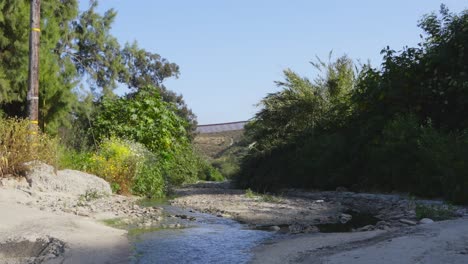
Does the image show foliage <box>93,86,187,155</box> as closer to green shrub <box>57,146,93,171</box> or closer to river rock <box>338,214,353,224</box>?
green shrub <box>57,146,93,171</box>

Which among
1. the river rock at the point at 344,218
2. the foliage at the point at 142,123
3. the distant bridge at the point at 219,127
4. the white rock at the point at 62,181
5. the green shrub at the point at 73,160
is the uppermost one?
the distant bridge at the point at 219,127

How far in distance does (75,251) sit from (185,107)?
45493 millimetres

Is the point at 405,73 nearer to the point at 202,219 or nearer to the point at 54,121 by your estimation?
the point at 202,219

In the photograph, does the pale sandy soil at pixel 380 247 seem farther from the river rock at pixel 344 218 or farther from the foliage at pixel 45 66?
the foliage at pixel 45 66

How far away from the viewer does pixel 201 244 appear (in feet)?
21.3

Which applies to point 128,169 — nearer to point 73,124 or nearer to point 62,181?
point 62,181

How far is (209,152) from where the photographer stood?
1972 inches

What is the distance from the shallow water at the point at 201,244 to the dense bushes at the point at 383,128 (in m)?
4.87

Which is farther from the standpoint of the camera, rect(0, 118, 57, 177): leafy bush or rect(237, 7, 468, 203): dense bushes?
rect(237, 7, 468, 203): dense bushes

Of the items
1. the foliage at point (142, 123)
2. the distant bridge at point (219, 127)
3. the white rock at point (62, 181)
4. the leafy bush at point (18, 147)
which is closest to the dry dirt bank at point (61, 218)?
the white rock at point (62, 181)

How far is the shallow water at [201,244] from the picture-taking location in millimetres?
5629

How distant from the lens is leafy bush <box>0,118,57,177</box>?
9930mm

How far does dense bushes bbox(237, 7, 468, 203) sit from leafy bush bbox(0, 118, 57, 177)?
824cm

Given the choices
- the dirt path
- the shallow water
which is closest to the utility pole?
the dirt path
